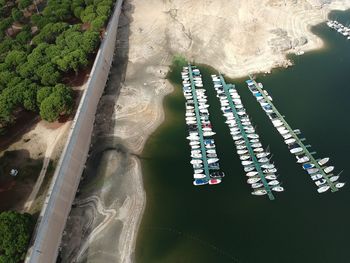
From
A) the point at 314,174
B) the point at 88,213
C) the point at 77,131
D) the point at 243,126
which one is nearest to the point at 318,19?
the point at 243,126

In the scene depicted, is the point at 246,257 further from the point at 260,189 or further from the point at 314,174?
the point at 314,174

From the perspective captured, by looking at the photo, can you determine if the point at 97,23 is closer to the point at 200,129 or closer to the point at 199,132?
the point at 200,129

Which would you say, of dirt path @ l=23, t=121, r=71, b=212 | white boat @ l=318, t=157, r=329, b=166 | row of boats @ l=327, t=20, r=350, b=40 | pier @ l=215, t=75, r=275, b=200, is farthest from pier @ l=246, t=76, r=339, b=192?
dirt path @ l=23, t=121, r=71, b=212

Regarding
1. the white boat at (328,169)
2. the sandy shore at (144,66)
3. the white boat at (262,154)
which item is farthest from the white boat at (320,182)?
the sandy shore at (144,66)

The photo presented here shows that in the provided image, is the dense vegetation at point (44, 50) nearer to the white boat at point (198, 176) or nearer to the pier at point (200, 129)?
the pier at point (200, 129)

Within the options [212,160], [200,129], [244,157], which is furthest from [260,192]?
[200,129]

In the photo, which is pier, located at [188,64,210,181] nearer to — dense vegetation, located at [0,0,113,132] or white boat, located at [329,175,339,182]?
white boat, located at [329,175,339,182]
